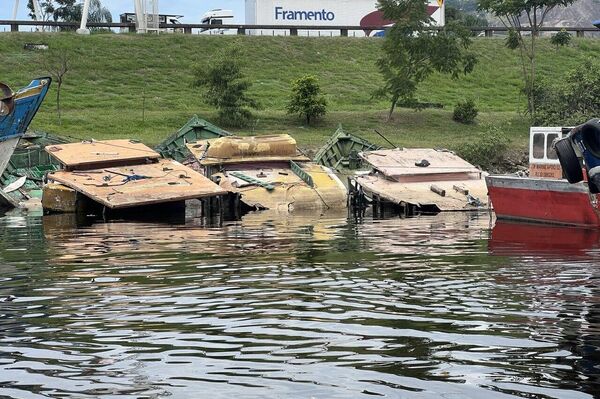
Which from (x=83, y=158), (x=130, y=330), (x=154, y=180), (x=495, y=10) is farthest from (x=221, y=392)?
(x=495, y=10)

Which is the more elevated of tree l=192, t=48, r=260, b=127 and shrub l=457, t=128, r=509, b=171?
tree l=192, t=48, r=260, b=127

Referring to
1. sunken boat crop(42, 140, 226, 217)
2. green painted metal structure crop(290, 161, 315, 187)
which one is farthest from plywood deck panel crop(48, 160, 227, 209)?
green painted metal structure crop(290, 161, 315, 187)

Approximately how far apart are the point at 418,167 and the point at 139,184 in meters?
9.13

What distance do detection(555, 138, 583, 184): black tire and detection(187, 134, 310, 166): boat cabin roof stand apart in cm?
1689

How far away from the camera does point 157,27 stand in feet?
257

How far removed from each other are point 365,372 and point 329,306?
3817 mm

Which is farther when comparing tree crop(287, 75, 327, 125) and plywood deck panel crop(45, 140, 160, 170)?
tree crop(287, 75, 327, 125)

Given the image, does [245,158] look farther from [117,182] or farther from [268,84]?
[268,84]

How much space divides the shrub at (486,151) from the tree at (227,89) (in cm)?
1251

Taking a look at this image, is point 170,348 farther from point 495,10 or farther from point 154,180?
point 495,10

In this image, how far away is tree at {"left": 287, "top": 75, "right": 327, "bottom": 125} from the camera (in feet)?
186

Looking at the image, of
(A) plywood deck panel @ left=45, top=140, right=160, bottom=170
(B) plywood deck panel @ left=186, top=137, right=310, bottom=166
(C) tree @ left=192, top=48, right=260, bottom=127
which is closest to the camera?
(A) plywood deck panel @ left=45, top=140, right=160, bottom=170

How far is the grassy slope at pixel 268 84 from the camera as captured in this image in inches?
2163

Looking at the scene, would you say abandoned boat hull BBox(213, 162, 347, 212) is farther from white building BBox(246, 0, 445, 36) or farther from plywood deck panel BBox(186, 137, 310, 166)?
white building BBox(246, 0, 445, 36)
